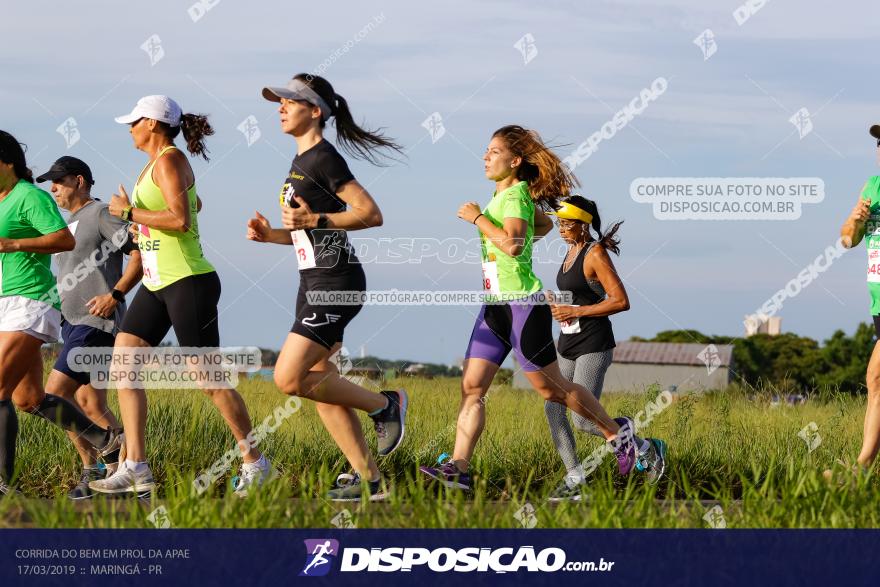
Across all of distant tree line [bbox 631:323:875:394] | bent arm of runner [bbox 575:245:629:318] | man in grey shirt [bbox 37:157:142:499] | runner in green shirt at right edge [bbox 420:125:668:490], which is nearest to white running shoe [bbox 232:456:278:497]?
runner in green shirt at right edge [bbox 420:125:668:490]

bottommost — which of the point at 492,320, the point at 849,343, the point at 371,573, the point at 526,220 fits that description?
the point at 371,573

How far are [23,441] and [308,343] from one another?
8.80 feet

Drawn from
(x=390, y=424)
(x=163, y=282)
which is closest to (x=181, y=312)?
(x=163, y=282)

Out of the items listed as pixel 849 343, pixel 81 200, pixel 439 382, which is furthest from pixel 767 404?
pixel 849 343

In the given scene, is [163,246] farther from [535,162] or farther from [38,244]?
[535,162]

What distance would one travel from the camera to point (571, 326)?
702cm

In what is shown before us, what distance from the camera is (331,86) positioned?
6504 millimetres

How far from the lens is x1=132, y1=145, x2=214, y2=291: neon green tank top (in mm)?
6359

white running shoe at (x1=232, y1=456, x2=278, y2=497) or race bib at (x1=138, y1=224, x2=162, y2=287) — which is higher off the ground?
race bib at (x1=138, y1=224, x2=162, y2=287)

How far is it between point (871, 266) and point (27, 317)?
4.95m

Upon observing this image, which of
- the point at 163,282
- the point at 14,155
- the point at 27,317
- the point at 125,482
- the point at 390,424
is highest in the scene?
the point at 14,155

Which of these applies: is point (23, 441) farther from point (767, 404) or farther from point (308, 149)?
point (767, 404)

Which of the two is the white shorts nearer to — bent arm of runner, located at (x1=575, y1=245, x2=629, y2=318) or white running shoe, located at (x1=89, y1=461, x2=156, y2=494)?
white running shoe, located at (x1=89, y1=461, x2=156, y2=494)

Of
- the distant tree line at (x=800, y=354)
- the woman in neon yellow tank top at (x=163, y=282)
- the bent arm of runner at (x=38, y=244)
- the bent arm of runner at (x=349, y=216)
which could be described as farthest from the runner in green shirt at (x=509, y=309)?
the distant tree line at (x=800, y=354)
